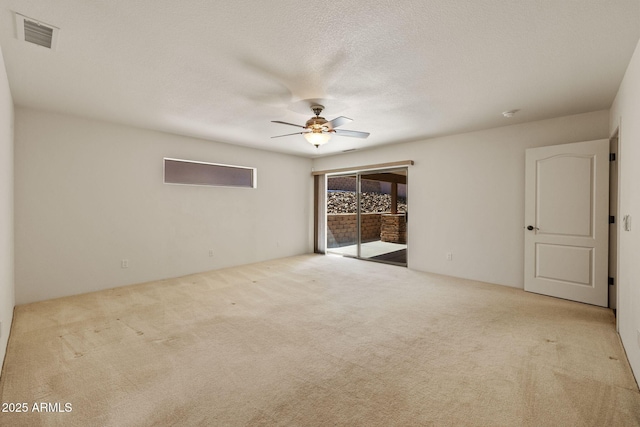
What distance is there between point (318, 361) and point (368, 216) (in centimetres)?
607

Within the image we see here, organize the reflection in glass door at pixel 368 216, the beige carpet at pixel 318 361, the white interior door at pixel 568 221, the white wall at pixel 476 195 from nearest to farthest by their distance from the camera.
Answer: the beige carpet at pixel 318 361 < the white interior door at pixel 568 221 < the white wall at pixel 476 195 < the reflection in glass door at pixel 368 216

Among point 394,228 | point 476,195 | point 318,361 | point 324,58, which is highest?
point 324,58

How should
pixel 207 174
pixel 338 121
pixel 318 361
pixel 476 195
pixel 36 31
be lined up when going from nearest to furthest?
1. pixel 36 31
2. pixel 318 361
3. pixel 338 121
4. pixel 476 195
5. pixel 207 174

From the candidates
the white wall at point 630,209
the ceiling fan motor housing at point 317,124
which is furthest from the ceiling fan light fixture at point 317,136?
the white wall at point 630,209

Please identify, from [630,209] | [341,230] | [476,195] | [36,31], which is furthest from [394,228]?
[36,31]

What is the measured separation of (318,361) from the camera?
2.26 m

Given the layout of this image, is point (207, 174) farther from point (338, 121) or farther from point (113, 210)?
point (338, 121)

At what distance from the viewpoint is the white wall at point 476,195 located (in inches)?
162

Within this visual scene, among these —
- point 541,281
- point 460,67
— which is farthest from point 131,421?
point 541,281

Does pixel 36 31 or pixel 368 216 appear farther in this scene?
pixel 368 216

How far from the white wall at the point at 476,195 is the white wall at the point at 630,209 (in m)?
1.27

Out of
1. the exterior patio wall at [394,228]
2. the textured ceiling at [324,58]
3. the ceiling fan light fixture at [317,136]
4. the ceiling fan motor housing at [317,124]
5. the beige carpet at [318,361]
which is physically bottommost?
the beige carpet at [318,361]

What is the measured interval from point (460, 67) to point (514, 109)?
1581 millimetres

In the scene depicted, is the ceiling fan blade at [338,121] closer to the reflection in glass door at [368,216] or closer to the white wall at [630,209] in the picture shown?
the white wall at [630,209]
